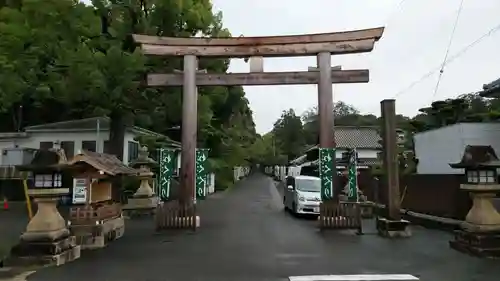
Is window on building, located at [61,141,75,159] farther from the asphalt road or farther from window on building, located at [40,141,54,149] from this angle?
the asphalt road

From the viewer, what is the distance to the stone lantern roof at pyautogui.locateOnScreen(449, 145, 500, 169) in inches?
435

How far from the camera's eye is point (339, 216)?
52.0ft

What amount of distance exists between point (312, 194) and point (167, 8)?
1161cm

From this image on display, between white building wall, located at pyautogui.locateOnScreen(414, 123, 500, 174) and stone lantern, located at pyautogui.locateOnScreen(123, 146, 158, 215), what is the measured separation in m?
14.5

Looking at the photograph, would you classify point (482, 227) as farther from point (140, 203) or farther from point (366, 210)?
point (140, 203)

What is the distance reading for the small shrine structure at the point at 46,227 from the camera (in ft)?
32.3

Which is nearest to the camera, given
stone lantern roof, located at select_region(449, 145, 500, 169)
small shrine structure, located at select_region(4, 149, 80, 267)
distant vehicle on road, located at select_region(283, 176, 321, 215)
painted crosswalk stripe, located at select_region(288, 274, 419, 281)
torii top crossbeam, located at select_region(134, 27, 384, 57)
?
painted crosswalk stripe, located at select_region(288, 274, 419, 281)

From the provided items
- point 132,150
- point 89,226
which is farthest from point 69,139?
point 89,226

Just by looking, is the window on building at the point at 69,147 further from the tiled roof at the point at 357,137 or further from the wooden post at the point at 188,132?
the tiled roof at the point at 357,137

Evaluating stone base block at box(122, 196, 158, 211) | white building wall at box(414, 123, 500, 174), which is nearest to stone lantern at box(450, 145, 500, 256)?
white building wall at box(414, 123, 500, 174)

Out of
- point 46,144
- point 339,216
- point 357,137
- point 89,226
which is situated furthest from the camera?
point 357,137

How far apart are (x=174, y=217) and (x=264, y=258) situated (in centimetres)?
626

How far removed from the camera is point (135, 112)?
23391mm

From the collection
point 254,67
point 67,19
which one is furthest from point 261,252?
point 67,19
